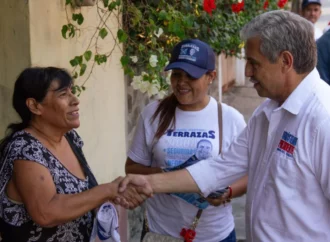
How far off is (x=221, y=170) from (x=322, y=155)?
2.57ft

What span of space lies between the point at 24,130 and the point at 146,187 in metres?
0.68

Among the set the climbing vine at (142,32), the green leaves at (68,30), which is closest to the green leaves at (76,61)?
the climbing vine at (142,32)

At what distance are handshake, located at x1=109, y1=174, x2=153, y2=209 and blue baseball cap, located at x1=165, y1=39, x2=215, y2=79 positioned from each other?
671 millimetres

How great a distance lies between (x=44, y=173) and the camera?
3.15 m

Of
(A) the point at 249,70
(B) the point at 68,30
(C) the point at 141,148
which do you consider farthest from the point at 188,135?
(B) the point at 68,30

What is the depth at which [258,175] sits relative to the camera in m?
3.10

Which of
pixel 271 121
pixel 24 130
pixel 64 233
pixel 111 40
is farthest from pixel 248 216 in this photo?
pixel 111 40

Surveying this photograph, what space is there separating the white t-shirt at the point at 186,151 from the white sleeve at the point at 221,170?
384mm

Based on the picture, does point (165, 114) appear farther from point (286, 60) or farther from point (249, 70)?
point (286, 60)

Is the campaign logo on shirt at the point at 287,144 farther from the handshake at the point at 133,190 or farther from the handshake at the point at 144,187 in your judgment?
the handshake at the point at 133,190

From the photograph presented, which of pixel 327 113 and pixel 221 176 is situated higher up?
pixel 327 113

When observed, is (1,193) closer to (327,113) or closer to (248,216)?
(248,216)

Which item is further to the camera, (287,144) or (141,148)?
(141,148)

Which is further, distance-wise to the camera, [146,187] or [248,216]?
[146,187]
